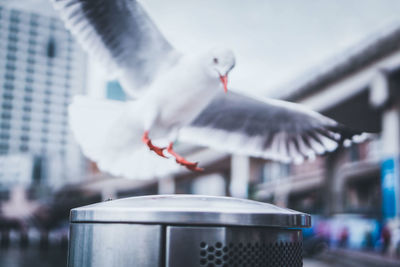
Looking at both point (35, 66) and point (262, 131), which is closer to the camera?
point (262, 131)

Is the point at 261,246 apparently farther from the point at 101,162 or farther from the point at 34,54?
the point at 34,54

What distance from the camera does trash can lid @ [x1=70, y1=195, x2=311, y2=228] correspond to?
1.55 meters

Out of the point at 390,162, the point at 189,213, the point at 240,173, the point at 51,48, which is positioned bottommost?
the point at 189,213

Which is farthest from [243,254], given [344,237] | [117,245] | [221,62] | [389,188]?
[344,237]

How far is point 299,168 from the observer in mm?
47312

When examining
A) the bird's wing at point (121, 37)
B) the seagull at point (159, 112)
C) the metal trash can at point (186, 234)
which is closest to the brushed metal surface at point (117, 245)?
the metal trash can at point (186, 234)

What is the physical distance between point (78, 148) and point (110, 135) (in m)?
0.86

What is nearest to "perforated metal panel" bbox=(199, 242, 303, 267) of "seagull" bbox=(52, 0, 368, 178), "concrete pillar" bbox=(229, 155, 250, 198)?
"seagull" bbox=(52, 0, 368, 178)

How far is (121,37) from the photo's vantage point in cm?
338

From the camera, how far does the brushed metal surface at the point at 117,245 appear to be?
5.10 feet

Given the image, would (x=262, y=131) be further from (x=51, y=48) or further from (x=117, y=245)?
(x=51, y=48)

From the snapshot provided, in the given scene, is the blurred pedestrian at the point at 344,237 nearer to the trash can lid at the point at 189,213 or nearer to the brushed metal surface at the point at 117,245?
A: the trash can lid at the point at 189,213

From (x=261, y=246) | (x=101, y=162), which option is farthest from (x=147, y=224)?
(x=101, y=162)

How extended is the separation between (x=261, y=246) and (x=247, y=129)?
2.22m
